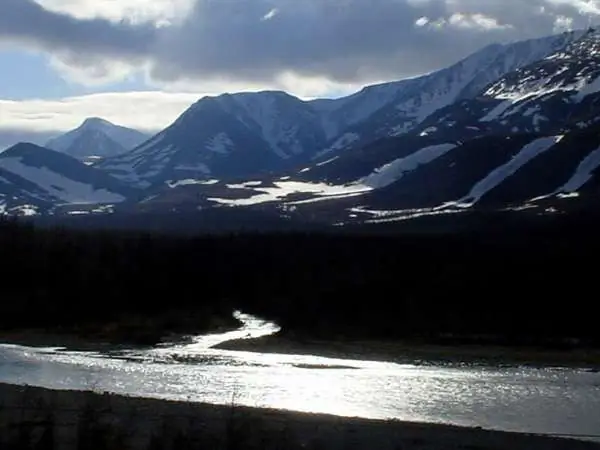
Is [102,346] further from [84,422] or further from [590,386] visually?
[84,422]

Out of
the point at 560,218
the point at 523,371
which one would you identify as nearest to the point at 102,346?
the point at 523,371

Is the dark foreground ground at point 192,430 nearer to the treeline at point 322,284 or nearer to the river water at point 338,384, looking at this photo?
the river water at point 338,384

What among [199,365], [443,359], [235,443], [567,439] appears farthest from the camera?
[443,359]

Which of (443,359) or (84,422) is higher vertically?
(84,422)

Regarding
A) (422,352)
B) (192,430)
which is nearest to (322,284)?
(422,352)

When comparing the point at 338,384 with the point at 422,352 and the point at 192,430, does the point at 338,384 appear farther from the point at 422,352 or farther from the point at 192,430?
the point at 192,430

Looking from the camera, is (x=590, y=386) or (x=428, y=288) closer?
(x=590, y=386)

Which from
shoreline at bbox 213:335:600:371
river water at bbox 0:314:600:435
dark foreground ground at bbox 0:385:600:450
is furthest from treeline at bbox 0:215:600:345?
dark foreground ground at bbox 0:385:600:450
